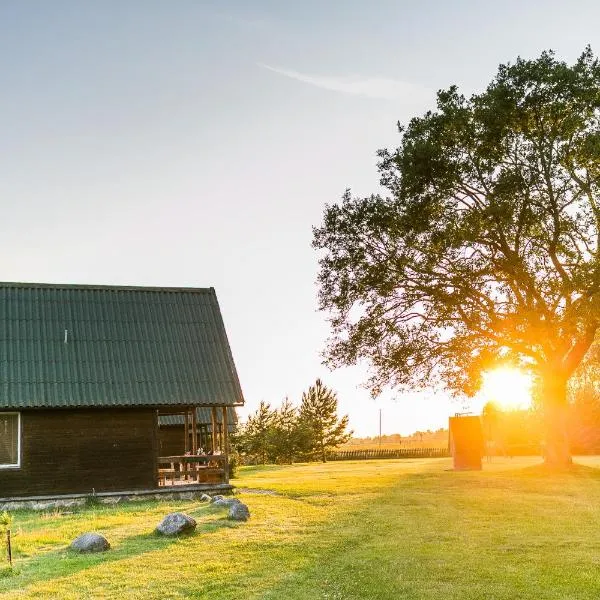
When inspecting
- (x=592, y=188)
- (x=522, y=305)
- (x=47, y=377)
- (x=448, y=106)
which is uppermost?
(x=448, y=106)

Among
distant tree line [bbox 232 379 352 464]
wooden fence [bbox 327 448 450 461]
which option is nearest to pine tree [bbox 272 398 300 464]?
distant tree line [bbox 232 379 352 464]

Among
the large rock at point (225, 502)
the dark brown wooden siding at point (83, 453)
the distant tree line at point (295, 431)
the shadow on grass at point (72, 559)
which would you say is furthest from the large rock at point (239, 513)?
the distant tree line at point (295, 431)

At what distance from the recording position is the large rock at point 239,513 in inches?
759

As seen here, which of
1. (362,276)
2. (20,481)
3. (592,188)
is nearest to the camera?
(20,481)

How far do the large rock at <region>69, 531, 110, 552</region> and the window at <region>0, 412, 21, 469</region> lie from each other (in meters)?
10.4

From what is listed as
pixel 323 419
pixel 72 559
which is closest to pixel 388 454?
pixel 323 419

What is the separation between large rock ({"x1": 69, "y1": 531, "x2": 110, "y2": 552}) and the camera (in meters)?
15.6

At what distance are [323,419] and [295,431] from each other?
845 cm

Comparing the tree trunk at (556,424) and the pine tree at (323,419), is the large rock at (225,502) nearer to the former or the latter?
the tree trunk at (556,424)

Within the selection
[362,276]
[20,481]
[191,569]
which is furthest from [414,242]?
[191,569]

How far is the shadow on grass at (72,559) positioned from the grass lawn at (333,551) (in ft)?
0.11

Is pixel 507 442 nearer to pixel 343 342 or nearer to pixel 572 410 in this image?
pixel 572 410

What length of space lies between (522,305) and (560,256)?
2.71 m

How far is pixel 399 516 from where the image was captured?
2044 cm
